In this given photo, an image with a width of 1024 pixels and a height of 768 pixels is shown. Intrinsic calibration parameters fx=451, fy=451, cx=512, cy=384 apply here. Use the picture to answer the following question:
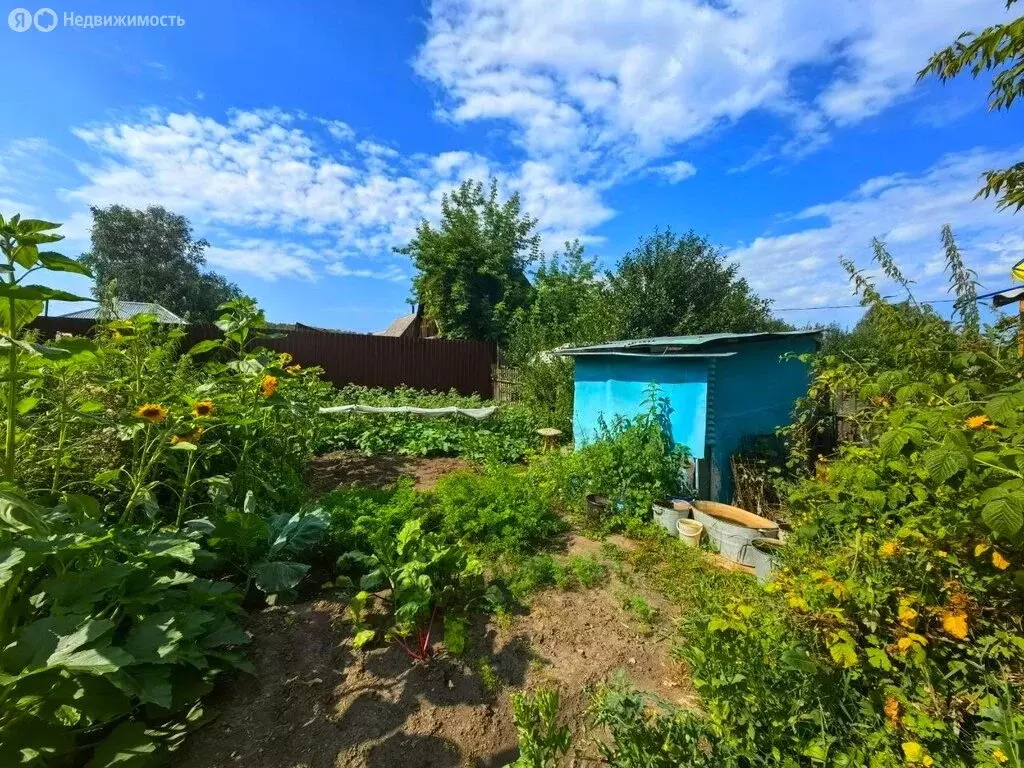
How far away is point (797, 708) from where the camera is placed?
5.04ft

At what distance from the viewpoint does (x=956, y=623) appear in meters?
1.39

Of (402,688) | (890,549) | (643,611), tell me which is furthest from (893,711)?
(402,688)

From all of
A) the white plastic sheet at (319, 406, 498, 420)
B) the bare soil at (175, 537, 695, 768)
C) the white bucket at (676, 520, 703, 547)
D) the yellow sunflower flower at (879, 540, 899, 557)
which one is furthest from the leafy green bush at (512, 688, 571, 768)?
the white plastic sheet at (319, 406, 498, 420)

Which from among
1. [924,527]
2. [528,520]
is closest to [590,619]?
[528,520]

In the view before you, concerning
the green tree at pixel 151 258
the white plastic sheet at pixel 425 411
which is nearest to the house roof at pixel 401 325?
the green tree at pixel 151 258

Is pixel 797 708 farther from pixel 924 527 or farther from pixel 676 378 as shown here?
pixel 676 378

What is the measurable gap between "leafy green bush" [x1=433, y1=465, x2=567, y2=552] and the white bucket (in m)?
1.06

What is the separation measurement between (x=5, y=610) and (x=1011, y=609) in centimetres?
322

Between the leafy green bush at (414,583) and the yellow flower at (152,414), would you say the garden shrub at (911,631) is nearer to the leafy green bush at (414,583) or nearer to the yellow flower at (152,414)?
the leafy green bush at (414,583)

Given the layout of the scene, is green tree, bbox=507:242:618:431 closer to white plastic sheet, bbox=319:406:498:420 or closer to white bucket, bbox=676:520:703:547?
white plastic sheet, bbox=319:406:498:420

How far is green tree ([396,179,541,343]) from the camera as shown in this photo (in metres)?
16.1

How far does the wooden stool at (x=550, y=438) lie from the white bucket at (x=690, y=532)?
3090 millimetres

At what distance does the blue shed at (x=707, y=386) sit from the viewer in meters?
4.83

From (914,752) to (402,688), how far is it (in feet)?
6.17
